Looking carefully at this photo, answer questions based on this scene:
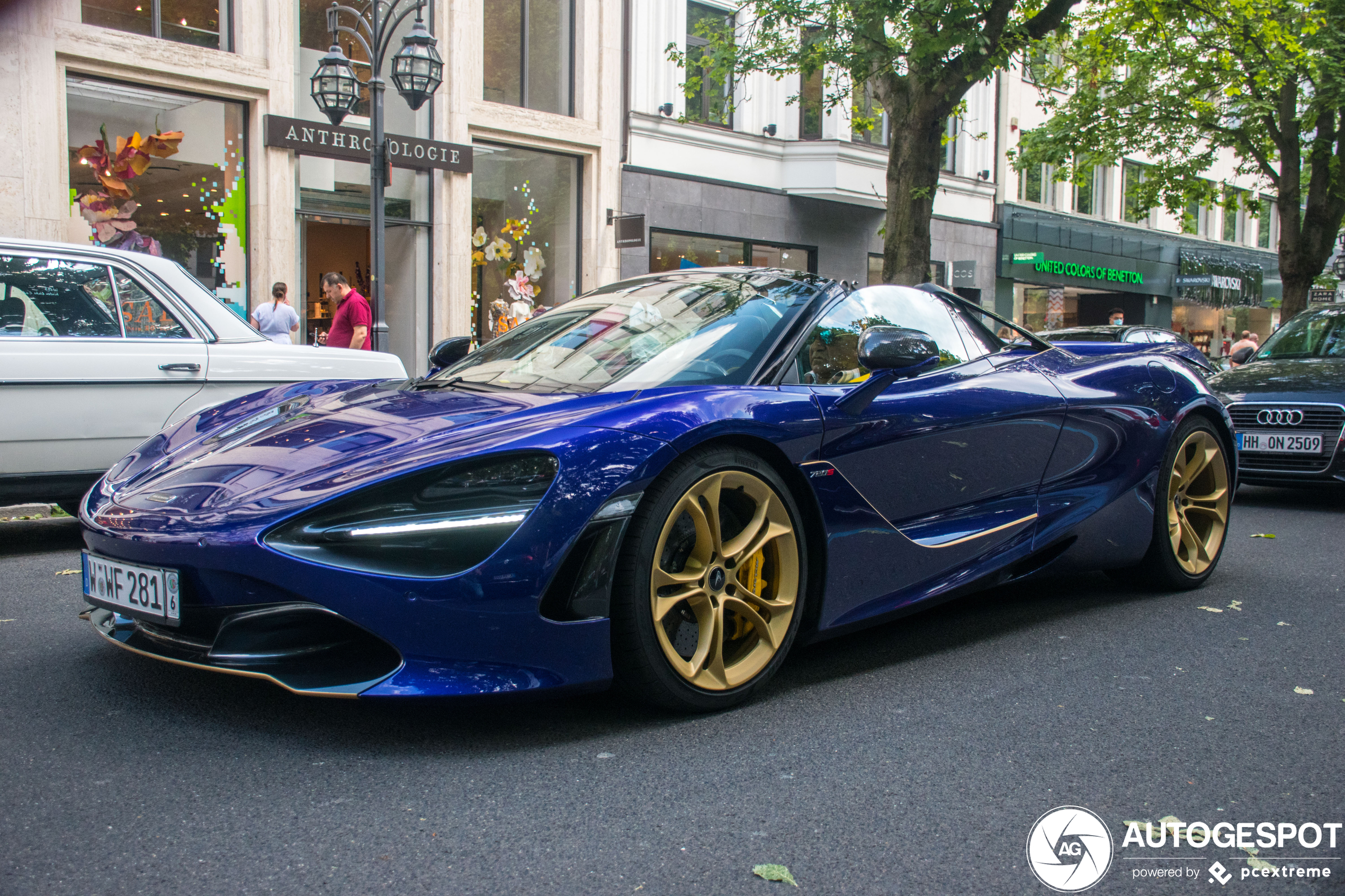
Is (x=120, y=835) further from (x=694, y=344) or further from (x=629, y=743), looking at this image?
(x=694, y=344)

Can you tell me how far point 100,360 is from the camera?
537 cm

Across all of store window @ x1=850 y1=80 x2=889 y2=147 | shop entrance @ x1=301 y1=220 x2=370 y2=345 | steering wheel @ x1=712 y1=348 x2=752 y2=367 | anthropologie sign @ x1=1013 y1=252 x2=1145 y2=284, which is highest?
store window @ x1=850 y1=80 x2=889 y2=147

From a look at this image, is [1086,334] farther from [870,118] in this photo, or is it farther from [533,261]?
[870,118]

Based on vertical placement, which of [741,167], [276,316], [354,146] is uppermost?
[741,167]

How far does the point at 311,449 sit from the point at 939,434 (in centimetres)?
194

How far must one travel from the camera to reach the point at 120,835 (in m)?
2.27

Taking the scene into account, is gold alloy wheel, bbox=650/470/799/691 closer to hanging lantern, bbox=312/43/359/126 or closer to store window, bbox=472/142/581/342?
hanging lantern, bbox=312/43/359/126

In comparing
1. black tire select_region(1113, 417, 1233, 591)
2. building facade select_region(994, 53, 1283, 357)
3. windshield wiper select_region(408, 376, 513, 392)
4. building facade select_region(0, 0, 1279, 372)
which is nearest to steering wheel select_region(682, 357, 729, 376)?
windshield wiper select_region(408, 376, 513, 392)

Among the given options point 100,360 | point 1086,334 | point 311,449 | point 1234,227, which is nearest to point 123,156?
point 100,360

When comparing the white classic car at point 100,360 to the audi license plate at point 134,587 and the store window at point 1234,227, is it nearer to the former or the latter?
the audi license plate at point 134,587

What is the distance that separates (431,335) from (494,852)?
14968 mm

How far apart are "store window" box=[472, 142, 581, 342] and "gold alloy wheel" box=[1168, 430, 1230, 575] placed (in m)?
13.3

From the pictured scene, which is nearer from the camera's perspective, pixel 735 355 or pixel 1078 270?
pixel 735 355

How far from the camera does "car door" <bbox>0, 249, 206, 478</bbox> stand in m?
5.16
